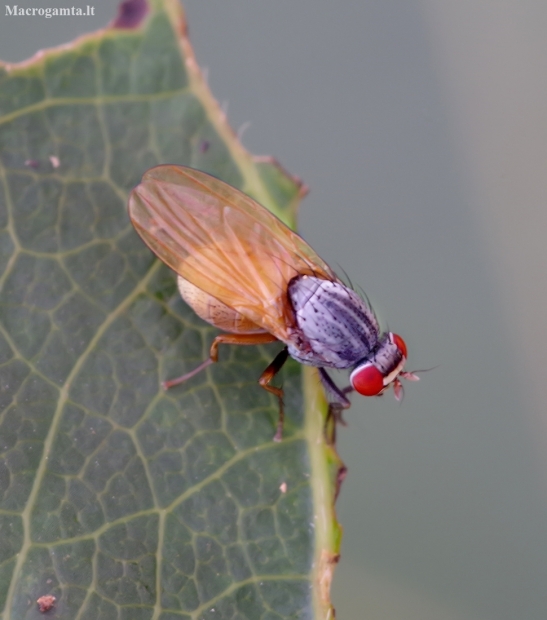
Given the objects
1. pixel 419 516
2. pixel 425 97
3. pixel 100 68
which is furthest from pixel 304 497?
pixel 425 97

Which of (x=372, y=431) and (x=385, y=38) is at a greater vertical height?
(x=385, y=38)

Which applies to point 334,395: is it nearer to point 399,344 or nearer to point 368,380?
point 368,380

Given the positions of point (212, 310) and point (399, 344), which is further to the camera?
point (399, 344)

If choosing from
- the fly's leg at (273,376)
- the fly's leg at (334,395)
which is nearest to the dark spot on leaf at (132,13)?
the fly's leg at (273,376)

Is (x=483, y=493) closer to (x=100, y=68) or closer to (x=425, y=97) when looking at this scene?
(x=425, y=97)

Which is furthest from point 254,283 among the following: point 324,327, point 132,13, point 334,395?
point 132,13

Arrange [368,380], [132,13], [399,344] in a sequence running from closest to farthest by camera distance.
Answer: [132,13]
[368,380]
[399,344]

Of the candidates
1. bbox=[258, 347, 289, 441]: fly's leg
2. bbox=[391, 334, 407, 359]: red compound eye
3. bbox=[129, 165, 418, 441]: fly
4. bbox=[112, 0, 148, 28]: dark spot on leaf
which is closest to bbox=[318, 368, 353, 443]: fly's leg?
bbox=[129, 165, 418, 441]: fly
